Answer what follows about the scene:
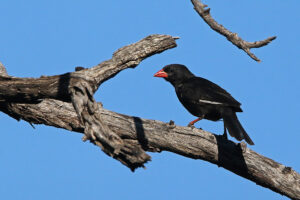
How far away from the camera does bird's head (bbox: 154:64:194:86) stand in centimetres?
903

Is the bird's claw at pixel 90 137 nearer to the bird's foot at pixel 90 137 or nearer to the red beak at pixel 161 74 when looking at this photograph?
the bird's foot at pixel 90 137

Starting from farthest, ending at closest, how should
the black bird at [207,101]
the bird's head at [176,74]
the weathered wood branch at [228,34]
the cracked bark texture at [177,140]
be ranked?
the bird's head at [176,74] < the black bird at [207,101] < the cracked bark texture at [177,140] < the weathered wood branch at [228,34]

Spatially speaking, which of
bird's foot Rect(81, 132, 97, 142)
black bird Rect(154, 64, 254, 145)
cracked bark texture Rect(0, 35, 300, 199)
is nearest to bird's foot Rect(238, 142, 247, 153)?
cracked bark texture Rect(0, 35, 300, 199)

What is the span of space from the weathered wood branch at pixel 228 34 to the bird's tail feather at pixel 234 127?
1960 millimetres

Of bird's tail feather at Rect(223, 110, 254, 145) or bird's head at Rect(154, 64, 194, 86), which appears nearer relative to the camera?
bird's tail feather at Rect(223, 110, 254, 145)

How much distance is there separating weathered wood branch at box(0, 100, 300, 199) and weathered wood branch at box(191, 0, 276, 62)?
5.93ft

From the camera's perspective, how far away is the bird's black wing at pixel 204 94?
7648 mm

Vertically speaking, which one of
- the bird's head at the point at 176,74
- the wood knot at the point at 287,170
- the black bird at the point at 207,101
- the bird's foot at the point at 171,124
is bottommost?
the wood knot at the point at 287,170

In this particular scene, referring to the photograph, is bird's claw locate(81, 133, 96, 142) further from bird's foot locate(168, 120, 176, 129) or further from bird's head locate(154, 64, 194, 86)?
bird's head locate(154, 64, 194, 86)

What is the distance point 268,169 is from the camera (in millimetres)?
6602

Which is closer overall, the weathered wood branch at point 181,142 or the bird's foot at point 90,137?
the bird's foot at point 90,137

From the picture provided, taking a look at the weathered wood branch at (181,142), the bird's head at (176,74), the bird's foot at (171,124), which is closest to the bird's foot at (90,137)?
the weathered wood branch at (181,142)

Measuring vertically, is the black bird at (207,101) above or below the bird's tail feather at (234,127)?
above

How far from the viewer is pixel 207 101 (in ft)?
25.7
